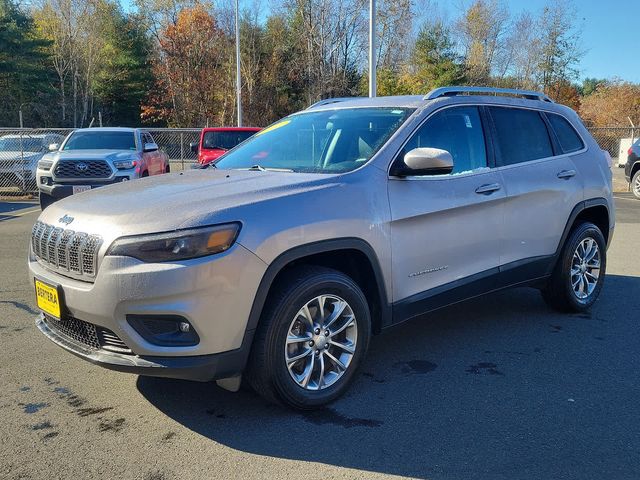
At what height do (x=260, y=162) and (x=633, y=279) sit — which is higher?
(x=260, y=162)

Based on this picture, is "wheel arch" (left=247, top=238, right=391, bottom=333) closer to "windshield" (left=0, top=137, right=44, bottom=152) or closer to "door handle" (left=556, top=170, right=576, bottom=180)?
"door handle" (left=556, top=170, right=576, bottom=180)

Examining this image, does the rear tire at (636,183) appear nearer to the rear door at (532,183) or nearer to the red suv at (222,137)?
the red suv at (222,137)

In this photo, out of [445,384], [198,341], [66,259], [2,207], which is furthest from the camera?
[2,207]

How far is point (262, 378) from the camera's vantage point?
10.4 feet

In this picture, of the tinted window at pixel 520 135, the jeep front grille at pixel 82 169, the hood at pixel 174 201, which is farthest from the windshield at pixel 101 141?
the tinted window at pixel 520 135

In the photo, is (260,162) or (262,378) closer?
(262,378)

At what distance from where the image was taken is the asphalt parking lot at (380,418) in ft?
9.40

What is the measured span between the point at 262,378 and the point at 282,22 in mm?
43819

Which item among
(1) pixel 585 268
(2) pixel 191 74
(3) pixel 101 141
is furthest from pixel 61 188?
(2) pixel 191 74

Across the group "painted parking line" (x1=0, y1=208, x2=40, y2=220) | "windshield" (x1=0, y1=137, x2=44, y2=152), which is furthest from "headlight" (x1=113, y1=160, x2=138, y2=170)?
"windshield" (x1=0, y1=137, x2=44, y2=152)

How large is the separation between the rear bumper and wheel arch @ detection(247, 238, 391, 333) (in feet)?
0.57

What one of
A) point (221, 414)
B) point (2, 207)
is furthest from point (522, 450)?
point (2, 207)

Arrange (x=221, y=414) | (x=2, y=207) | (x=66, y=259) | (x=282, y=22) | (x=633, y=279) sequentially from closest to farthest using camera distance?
(x=66, y=259) → (x=221, y=414) → (x=633, y=279) → (x=2, y=207) → (x=282, y=22)

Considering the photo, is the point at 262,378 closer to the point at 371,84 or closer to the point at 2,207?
the point at 2,207
